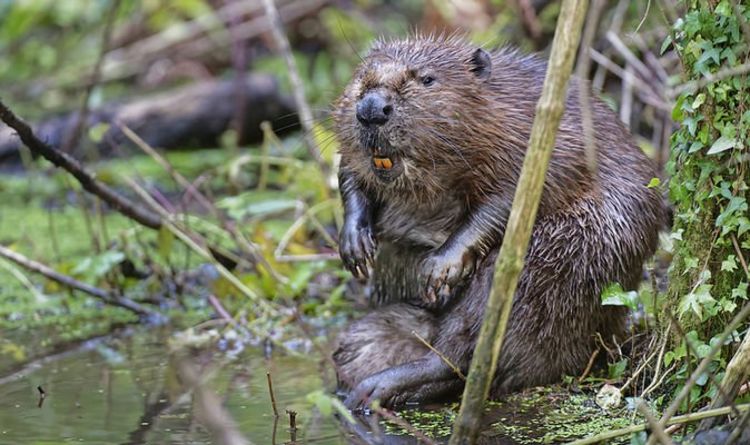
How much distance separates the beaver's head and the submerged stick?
1.12m

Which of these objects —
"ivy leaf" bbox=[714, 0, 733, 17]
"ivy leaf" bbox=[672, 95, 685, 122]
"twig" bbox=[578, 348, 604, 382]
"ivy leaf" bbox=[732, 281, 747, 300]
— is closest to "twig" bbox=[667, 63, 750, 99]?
"ivy leaf" bbox=[672, 95, 685, 122]

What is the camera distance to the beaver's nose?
371cm

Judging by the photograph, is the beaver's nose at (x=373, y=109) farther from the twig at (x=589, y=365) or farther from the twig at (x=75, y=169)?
the twig at (x=75, y=169)

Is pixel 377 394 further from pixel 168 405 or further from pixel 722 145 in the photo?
pixel 722 145

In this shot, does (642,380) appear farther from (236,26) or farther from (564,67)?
(236,26)

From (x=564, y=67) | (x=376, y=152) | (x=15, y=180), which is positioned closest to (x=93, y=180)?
(x=376, y=152)

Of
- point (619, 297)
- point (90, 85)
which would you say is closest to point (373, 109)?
point (619, 297)

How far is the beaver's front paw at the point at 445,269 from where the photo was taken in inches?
153

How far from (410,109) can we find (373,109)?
14 cm

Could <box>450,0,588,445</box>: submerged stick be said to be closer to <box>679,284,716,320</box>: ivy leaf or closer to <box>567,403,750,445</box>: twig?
<box>567,403,750,445</box>: twig

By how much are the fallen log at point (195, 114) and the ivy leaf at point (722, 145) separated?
555cm

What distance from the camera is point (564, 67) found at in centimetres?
261

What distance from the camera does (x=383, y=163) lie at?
152 inches

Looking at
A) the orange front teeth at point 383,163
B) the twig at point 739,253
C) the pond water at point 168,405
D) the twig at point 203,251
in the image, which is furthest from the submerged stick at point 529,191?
the twig at point 203,251
